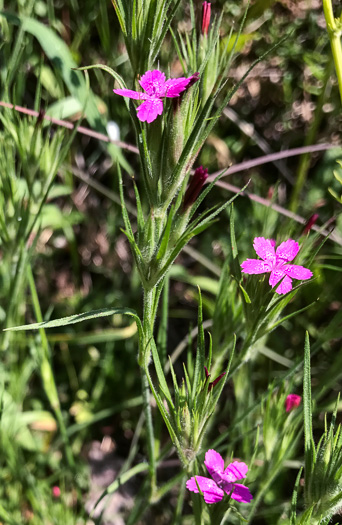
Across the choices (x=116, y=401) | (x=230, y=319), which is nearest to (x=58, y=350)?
(x=116, y=401)

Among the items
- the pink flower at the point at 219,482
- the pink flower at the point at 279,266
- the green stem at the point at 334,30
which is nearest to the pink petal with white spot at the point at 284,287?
the pink flower at the point at 279,266

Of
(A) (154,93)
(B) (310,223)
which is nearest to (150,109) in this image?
(A) (154,93)

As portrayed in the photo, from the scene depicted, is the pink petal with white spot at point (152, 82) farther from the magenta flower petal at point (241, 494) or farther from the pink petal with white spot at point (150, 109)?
the magenta flower petal at point (241, 494)

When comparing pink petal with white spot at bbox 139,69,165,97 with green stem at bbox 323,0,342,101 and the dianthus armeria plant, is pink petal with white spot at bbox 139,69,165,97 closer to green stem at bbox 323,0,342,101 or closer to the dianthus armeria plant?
the dianthus armeria plant

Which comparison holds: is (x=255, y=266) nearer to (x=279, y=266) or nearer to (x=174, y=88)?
(x=279, y=266)

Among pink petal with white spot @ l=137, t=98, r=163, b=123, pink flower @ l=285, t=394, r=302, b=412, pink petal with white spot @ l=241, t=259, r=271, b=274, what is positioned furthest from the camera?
pink flower @ l=285, t=394, r=302, b=412

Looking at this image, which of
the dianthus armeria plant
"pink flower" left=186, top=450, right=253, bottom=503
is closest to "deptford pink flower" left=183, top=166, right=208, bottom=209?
the dianthus armeria plant
